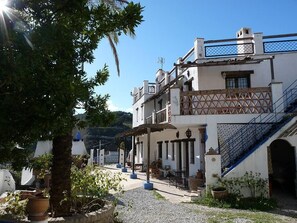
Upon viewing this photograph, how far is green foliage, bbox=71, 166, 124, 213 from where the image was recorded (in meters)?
8.07

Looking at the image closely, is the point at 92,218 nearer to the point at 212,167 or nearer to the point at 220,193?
the point at 220,193

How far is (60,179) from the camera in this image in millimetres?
7223

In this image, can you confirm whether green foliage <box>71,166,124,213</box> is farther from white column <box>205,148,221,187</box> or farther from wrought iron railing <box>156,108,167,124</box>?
wrought iron railing <box>156,108,167,124</box>

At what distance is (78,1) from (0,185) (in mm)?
9920

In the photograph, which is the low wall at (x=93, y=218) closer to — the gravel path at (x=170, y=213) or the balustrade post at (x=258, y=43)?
the gravel path at (x=170, y=213)

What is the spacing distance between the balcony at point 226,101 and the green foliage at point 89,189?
6931 millimetres

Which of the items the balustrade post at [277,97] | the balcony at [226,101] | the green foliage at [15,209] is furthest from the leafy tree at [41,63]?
the balustrade post at [277,97]

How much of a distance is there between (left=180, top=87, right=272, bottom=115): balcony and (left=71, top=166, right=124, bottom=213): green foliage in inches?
273

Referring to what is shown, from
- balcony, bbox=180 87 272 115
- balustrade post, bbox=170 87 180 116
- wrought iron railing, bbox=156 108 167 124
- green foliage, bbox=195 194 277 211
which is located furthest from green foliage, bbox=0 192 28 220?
wrought iron railing, bbox=156 108 167 124

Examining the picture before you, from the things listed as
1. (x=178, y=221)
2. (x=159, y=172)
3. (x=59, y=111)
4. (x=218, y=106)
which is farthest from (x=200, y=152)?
(x=59, y=111)

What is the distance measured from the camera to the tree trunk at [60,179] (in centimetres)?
719

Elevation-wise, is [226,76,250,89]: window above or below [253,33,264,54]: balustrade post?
below

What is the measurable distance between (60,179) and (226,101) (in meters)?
9.46

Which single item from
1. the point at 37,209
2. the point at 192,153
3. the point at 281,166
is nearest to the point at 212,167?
the point at 281,166
